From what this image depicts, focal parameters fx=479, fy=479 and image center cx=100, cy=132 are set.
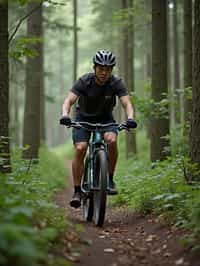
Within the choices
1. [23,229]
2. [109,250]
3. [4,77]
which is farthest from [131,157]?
[23,229]

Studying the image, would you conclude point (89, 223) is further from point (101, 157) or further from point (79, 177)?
point (101, 157)

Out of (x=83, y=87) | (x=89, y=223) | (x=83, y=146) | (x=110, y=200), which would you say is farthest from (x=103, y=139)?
(x=110, y=200)

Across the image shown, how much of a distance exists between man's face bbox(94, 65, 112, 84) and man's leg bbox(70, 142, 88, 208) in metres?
1.02

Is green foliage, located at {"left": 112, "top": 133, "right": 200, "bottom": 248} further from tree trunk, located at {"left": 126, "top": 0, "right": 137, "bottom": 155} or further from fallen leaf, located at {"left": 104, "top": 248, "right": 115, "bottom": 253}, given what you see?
tree trunk, located at {"left": 126, "top": 0, "right": 137, "bottom": 155}

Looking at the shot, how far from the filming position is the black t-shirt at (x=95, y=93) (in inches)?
288

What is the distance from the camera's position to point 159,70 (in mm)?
10484

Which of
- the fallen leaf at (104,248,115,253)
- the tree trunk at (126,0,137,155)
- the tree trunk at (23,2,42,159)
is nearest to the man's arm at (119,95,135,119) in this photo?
the fallen leaf at (104,248,115,253)

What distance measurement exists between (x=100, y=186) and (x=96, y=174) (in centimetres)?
43

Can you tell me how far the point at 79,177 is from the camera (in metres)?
7.48

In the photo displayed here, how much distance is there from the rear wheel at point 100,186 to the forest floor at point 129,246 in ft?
0.59

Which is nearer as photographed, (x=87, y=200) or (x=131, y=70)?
(x=87, y=200)

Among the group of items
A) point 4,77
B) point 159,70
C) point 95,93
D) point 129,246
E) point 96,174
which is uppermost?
point 159,70

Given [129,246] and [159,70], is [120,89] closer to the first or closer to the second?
[129,246]

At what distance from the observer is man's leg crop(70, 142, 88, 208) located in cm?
716
